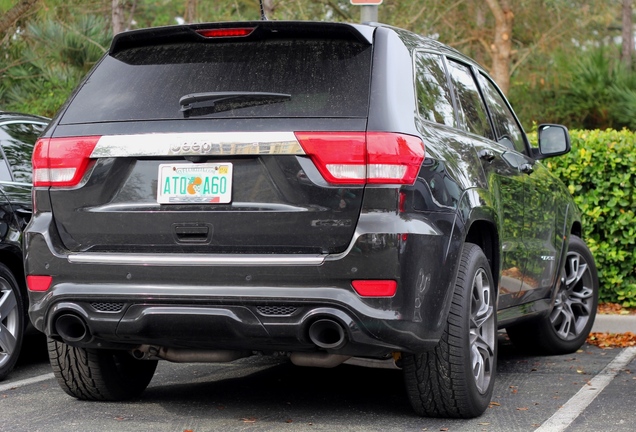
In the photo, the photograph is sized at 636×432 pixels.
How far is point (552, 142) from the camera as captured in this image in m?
6.93

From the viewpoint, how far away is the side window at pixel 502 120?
6445 mm

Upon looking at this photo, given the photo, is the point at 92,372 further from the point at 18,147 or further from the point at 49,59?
the point at 49,59

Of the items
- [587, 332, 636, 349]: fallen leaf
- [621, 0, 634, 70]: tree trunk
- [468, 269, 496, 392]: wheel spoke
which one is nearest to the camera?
[468, 269, 496, 392]: wheel spoke

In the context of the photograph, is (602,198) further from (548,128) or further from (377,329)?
(377,329)

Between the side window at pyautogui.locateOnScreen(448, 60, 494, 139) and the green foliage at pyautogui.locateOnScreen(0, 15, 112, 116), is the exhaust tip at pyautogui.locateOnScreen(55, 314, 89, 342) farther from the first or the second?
the green foliage at pyautogui.locateOnScreen(0, 15, 112, 116)

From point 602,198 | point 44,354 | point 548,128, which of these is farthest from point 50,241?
point 602,198

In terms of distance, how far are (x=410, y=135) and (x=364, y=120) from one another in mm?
224

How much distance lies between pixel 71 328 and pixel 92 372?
2.06ft

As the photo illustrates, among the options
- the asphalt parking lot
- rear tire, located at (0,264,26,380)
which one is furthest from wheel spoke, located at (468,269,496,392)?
rear tire, located at (0,264,26,380)

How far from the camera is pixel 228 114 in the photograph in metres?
4.63

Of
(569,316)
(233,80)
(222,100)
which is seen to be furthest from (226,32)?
(569,316)

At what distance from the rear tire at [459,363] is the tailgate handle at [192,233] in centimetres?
109

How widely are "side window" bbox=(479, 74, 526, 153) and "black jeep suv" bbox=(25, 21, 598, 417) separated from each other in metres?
1.24

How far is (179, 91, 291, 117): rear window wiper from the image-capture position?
4625 mm
